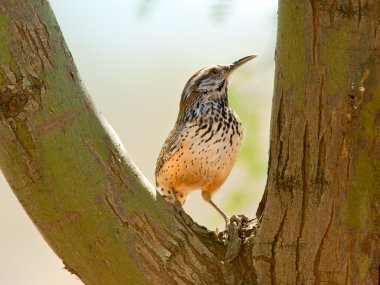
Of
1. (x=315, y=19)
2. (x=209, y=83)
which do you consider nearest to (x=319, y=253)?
(x=315, y=19)

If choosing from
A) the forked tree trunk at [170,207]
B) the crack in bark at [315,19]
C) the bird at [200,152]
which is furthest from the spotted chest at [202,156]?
the crack in bark at [315,19]

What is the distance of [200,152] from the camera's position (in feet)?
11.0

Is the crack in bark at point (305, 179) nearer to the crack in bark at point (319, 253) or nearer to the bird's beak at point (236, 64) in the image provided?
the crack in bark at point (319, 253)

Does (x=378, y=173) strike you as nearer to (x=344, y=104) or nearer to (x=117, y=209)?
(x=344, y=104)

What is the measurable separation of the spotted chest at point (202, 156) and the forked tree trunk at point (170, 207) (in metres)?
1.32

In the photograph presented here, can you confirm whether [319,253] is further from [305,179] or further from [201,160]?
[201,160]

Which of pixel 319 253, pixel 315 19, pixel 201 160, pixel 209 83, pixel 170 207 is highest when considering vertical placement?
pixel 209 83

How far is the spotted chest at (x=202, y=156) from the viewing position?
3.35 m

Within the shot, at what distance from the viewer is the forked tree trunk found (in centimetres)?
170

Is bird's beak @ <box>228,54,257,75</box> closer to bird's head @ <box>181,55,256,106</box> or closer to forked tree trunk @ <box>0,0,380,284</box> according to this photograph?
bird's head @ <box>181,55,256,106</box>

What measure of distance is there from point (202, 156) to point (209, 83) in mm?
554

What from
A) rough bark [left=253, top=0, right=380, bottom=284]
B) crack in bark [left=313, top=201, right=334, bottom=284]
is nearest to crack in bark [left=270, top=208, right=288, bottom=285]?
rough bark [left=253, top=0, right=380, bottom=284]

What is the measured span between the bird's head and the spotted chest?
290 millimetres

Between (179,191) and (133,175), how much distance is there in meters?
1.49
